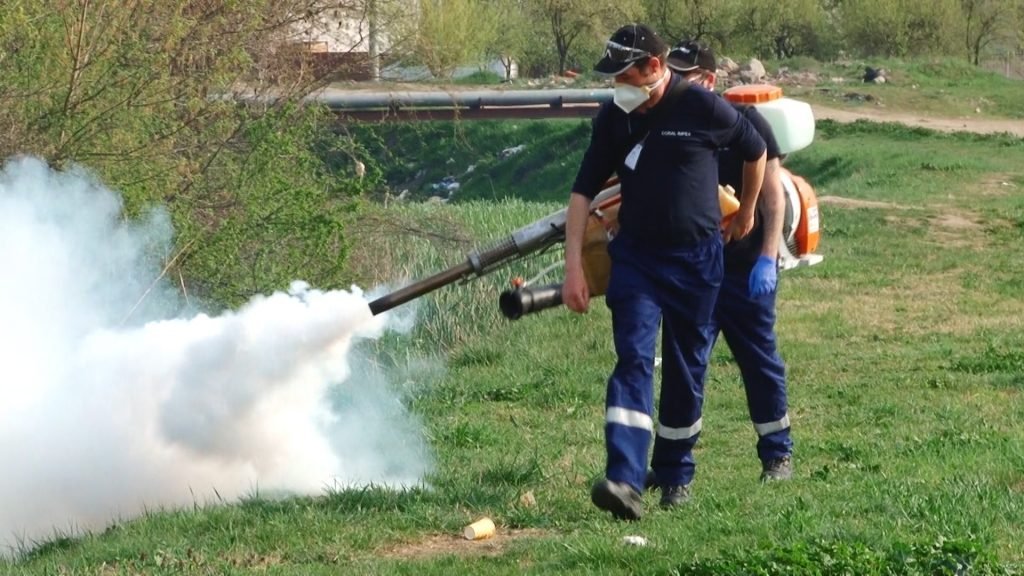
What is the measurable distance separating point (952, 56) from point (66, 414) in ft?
153

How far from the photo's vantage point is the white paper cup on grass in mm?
6613

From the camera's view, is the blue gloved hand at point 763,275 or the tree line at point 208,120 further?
the tree line at point 208,120

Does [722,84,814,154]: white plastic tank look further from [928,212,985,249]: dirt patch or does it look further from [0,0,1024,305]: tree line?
[928,212,985,249]: dirt patch

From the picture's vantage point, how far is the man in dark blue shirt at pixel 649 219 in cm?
675

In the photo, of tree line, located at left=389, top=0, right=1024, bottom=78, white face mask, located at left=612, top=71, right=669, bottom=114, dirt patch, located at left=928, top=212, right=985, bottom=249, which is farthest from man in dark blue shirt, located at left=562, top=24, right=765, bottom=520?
tree line, located at left=389, top=0, right=1024, bottom=78

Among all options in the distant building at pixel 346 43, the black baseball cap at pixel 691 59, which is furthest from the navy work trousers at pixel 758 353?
the distant building at pixel 346 43

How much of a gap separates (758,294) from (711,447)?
6.54 ft

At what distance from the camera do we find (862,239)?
1958 centimetres

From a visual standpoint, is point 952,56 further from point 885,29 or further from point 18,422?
point 18,422

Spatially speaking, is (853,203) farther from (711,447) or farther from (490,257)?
(490,257)

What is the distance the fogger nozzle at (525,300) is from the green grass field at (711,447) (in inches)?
34.1

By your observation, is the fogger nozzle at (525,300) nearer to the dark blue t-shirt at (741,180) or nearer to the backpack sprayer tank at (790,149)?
the dark blue t-shirt at (741,180)

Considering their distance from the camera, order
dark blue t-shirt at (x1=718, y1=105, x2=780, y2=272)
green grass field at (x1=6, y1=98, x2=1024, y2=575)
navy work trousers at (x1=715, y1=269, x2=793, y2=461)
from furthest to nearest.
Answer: navy work trousers at (x1=715, y1=269, x2=793, y2=461), dark blue t-shirt at (x1=718, y1=105, x2=780, y2=272), green grass field at (x1=6, y1=98, x2=1024, y2=575)

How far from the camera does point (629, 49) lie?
6.79 m
